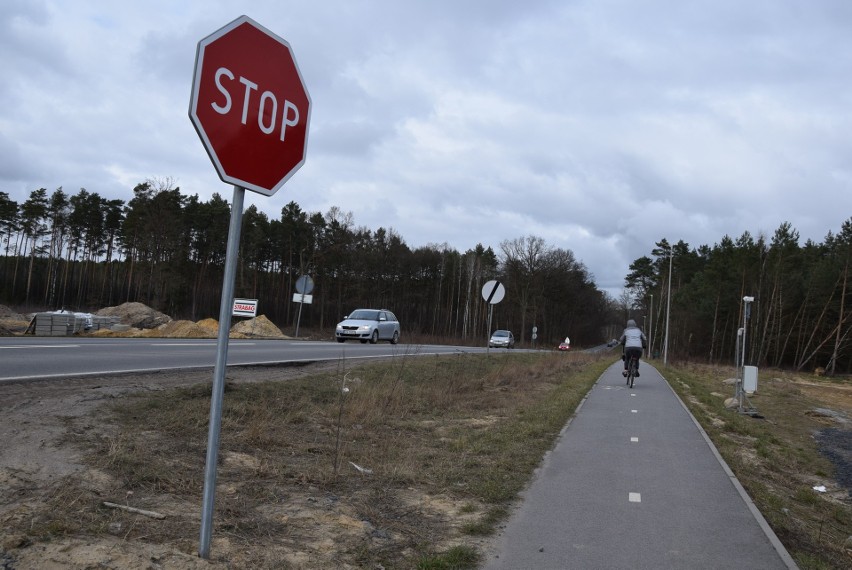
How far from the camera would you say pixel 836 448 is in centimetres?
1277

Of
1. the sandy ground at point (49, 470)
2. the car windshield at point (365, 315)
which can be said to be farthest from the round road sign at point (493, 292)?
the car windshield at point (365, 315)

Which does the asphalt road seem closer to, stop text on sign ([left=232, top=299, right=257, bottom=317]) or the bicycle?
the bicycle

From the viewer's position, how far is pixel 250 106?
3.06 m

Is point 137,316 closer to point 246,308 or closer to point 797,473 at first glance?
point 246,308

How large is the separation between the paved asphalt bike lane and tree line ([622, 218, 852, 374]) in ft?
138

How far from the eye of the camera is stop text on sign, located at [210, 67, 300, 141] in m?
2.93

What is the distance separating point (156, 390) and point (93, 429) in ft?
8.30

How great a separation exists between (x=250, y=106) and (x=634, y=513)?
454 cm

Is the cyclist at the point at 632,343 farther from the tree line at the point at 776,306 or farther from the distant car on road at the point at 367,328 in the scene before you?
the tree line at the point at 776,306

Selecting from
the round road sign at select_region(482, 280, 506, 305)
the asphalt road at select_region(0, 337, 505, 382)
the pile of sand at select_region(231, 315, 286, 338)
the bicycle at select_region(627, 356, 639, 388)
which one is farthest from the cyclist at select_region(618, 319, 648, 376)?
the pile of sand at select_region(231, 315, 286, 338)

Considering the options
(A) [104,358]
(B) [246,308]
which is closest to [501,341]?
(B) [246,308]

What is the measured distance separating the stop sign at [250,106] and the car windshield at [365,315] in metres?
26.8

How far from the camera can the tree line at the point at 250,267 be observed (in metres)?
57.3

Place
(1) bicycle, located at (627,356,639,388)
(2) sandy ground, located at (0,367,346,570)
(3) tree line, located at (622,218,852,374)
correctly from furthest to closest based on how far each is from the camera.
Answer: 1. (3) tree line, located at (622,218,852,374)
2. (1) bicycle, located at (627,356,639,388)
3. (2) sandy ground, located at (0,367,346,570)
